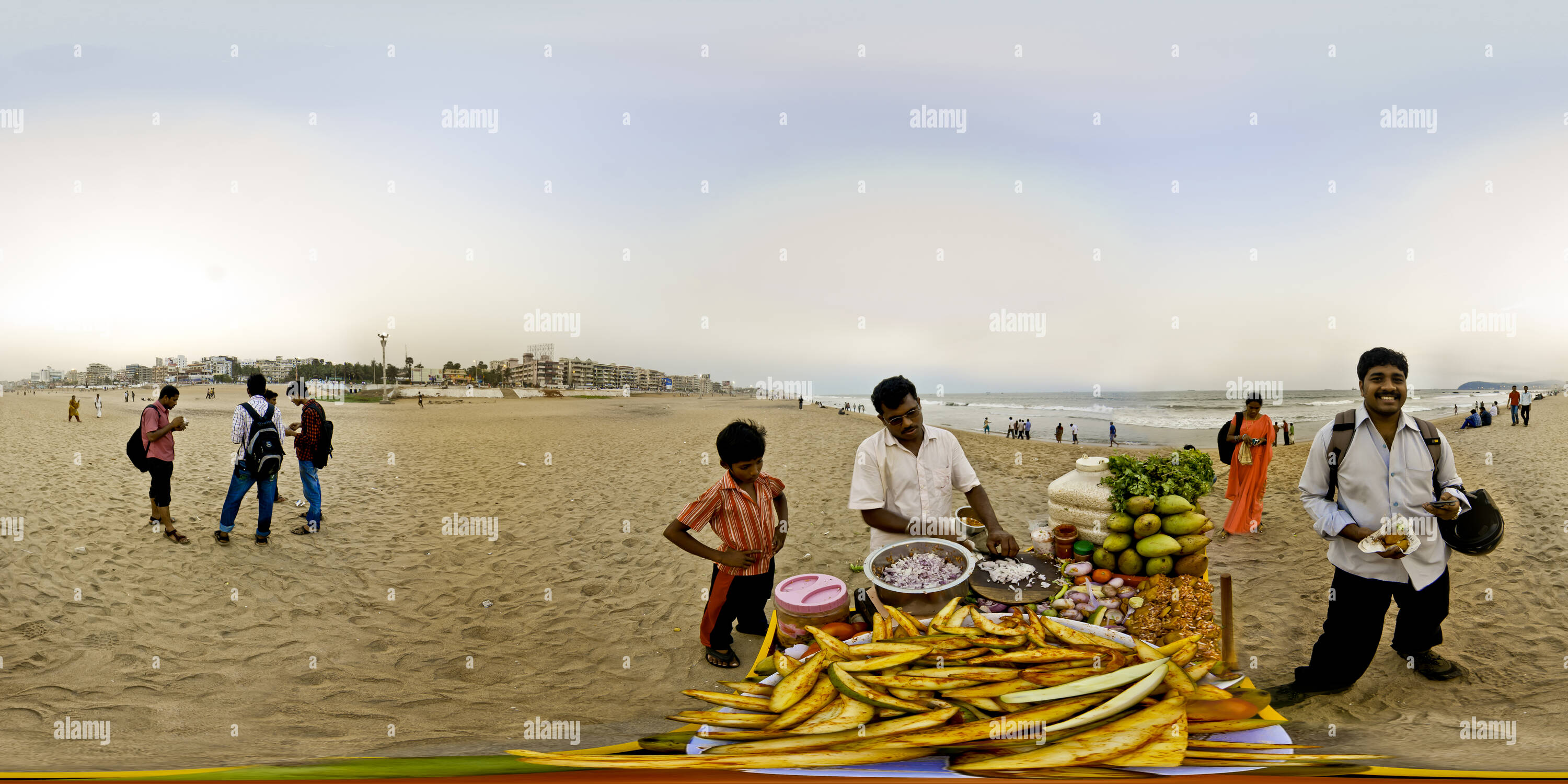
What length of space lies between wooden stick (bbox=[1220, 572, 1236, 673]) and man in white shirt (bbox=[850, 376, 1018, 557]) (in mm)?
1248

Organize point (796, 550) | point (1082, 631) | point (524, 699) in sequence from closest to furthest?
point (1082, 631) → point (524, 699) → point (796, 550)

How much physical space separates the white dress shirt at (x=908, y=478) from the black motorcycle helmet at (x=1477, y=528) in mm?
2586

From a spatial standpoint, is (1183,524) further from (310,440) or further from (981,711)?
(310,440)

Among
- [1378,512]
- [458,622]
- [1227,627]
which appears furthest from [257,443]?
[1378,512]

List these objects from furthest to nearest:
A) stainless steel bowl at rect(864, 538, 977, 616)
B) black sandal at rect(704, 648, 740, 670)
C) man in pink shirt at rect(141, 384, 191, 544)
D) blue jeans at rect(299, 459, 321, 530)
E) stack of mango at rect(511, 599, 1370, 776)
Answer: blue jeans at rect(299, 459, 321, 530), man in pink shirt at rect(141, 384, 191, 544), black sandal at rect(704, 648, 740, 670), stainless steel bowl at rect(864, 538, 977, 616), stack of mango at rect(511, 599, 1370, 776)

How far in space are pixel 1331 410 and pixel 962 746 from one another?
6008 centimetres

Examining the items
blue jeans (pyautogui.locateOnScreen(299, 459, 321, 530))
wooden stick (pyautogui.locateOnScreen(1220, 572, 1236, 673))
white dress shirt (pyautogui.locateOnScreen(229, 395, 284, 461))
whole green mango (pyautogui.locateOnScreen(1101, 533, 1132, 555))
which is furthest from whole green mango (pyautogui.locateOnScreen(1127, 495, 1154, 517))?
blue jeans (pyautogui.locateOnScreen(299, 459, 321, 530))

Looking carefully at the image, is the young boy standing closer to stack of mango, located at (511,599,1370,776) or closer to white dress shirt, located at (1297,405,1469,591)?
stack of mango, located at (511,599,1370,776)

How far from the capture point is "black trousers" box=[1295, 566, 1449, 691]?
351 cm

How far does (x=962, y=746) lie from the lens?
1.60 m

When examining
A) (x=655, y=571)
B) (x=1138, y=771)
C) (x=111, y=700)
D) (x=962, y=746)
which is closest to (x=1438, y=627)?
(x=1138, y=771)

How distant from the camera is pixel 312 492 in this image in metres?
9.17

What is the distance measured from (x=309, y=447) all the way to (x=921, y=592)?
967 cm

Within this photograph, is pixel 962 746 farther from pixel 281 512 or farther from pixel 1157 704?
pixel 281 512
